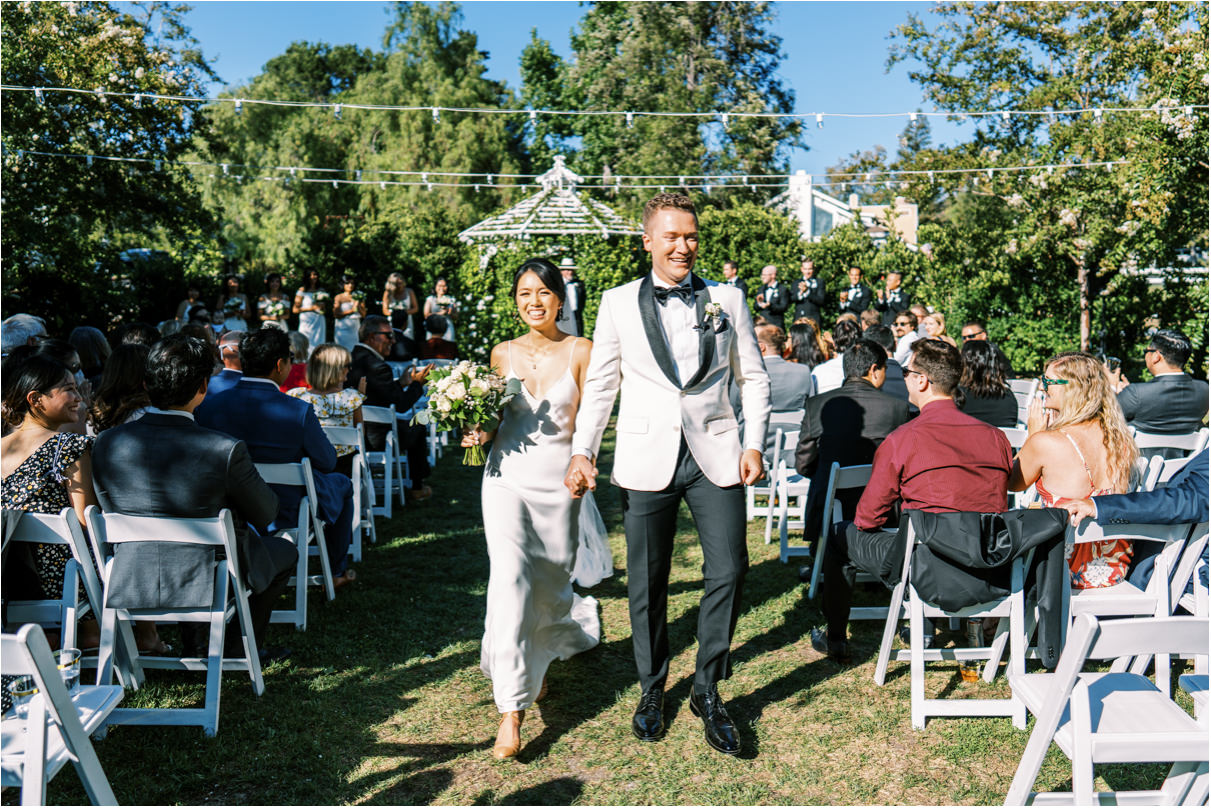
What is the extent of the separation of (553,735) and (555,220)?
47.7ft

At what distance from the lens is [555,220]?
1745 cm

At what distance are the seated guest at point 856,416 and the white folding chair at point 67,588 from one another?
11.8 feet

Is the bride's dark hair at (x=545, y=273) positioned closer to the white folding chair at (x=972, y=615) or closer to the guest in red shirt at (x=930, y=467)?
the guest in red shirt at (x=930, y=467)

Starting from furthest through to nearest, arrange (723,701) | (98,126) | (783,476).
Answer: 1. (98,126)
2. (783,476)
3. (723,701)

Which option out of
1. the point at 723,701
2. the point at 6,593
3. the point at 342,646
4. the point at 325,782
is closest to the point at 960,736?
the point at 723,701

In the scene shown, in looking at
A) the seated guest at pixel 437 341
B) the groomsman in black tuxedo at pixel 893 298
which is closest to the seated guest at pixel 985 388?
the seated guest at pixel 437 341

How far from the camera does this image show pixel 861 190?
6500 cm

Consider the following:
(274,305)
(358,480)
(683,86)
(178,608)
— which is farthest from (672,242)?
(683,86)

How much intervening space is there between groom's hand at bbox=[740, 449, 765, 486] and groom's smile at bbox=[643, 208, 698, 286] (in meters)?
0.75

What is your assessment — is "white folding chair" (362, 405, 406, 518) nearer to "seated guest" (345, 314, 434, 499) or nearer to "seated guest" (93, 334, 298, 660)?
"seated guest" (345, 314, 434, 499)

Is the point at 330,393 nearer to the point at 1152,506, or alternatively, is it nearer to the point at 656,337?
the point at 656,337

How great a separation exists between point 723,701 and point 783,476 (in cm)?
247

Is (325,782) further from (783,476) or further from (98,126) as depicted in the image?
(98,126)

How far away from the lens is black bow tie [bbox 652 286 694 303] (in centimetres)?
365
